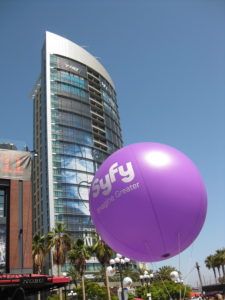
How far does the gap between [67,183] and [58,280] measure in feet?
266

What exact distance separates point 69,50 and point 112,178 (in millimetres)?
116545

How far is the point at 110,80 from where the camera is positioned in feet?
452

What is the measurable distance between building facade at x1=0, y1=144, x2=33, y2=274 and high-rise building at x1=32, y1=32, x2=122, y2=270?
6229cm

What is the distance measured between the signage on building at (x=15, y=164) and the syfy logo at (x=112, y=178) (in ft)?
67.3

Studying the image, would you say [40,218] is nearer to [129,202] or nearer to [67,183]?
[67,183]

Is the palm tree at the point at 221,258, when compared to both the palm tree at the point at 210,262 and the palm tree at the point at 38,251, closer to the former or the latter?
the palm tree at the point at 210,262

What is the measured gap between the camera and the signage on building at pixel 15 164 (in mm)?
28406

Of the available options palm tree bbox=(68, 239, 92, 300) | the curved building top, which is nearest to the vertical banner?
palm tree bbox=(68, 239, 92, 300)

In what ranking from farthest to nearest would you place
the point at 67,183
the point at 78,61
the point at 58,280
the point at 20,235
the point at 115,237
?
the point at 78,61 → the point at 67,183 → the point at 20,235 → the point at 58,280 → the point at 115,237

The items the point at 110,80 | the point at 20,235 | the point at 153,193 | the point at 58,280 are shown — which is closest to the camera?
the point at 153,193

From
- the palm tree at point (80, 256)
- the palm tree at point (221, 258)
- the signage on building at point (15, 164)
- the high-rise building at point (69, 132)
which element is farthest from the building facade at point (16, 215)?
the palm tree at point (221, 258)

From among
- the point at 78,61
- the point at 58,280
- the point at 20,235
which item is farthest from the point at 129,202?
the point at 78,61

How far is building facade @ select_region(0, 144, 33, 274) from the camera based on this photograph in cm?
2583

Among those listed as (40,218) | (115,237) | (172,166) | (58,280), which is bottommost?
(58,280)
